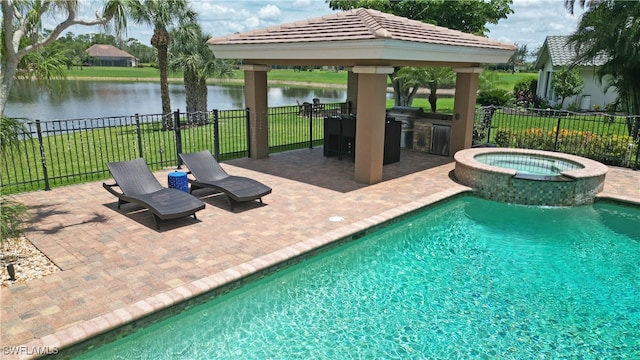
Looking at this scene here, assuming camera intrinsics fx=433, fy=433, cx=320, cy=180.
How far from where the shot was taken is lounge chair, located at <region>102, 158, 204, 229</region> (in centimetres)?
779

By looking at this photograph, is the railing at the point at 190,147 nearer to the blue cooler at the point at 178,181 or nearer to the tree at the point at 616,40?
the tree at the point at 616,40

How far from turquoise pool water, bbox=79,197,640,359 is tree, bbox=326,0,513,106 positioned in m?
17.2

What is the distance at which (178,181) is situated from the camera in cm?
947

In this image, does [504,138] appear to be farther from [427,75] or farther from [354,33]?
[354,33]

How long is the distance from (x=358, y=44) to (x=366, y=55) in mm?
316

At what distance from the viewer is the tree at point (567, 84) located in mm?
28281

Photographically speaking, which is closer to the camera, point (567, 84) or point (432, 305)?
point (432, 305)

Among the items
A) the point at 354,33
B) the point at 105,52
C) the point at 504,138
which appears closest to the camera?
the point at 354,33

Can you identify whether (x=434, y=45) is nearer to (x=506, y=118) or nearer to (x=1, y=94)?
(x=1, y=94)

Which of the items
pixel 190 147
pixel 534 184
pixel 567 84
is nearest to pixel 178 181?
pixel 190 147

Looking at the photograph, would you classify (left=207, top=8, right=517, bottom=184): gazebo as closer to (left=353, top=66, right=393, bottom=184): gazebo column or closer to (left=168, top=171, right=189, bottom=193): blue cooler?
(left=353, top=66, right=393, bottom=184): gazebo column

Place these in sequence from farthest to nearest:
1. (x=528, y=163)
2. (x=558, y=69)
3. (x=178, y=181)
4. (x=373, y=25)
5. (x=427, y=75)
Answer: (x=558, y=69) → (x=427, y=75) → (x=528, y=163) → (x=373, y=25) → (x=178, y=181)

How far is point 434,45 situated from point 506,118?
49.4 ft

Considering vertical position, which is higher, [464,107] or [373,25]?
[373,25]
